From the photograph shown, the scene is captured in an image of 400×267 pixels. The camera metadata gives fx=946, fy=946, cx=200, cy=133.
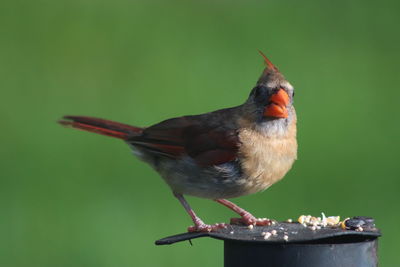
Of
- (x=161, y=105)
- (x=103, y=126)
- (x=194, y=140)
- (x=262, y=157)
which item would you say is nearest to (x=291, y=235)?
(x=262, y=157)

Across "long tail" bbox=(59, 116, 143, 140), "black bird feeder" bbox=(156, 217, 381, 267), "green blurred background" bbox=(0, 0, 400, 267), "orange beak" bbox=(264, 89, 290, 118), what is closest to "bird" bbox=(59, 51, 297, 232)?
"orange beak" bbox=(264, 89, 290, 118)

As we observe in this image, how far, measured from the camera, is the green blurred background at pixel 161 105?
250 inches

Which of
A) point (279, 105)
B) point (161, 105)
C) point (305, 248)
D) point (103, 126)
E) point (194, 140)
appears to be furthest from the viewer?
point (161, 105)

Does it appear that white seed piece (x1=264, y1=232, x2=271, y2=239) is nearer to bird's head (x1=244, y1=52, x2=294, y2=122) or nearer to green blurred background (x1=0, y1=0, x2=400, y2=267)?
bird's head (x1=244, y1=52, x2=294, y2=122)

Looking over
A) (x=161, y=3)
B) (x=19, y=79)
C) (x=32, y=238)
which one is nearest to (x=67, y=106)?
(x=19, y=79)

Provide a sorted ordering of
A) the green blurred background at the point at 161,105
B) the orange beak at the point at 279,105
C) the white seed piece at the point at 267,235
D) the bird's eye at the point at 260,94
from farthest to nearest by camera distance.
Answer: the green blurred background at the point at 161,105, the bird's eye at the point at 260,94, the orange beak at the point at 279,105, the white seed piece at the point at 267,235

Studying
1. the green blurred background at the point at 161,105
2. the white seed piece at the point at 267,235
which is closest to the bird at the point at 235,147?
the white seed piece at the point at 267,235

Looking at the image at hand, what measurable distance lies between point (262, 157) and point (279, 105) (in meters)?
0.26

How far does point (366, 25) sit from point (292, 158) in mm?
7429

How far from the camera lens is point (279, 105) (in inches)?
169

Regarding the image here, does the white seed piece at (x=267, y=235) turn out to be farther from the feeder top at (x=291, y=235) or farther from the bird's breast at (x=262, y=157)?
the bird's breast at (x=262, y=157)

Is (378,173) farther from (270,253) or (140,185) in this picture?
(270,253)

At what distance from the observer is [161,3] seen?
12203 mm

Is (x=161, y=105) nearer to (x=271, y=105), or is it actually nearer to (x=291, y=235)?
(x=271, y=105)
